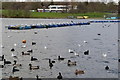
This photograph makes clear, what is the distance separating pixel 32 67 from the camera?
28188 millimetres

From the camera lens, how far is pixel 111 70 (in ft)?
93.6

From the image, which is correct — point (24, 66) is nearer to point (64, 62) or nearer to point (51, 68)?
point (51, 68)

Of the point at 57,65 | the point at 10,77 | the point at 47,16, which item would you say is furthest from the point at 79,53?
the point at 47,16

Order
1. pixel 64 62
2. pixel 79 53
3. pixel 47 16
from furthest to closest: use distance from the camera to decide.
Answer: pixel 47 16 → pixel 79 53 → pixel 64 62

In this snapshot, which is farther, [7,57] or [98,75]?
[7,57]

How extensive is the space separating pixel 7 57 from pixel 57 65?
21.2 ft

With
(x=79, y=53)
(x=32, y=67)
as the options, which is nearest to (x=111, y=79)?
(x=32, y=67)

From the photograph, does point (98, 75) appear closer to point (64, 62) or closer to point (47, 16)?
point (64, 62)

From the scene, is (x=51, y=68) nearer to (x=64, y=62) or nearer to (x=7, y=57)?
(x=64, y=62)

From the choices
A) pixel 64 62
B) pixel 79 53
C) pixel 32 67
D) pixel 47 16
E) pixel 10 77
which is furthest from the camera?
pixel 47 16

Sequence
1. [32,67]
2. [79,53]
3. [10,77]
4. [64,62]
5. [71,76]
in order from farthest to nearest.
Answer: [79,53]
[64,62]
[32,67]
[71,76]
[10,77]

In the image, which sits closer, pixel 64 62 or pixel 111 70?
pixel 111 70

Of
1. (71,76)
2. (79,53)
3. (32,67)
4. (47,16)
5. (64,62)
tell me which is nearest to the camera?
Answer: (71,76)

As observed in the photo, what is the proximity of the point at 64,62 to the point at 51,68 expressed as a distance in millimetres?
3105
